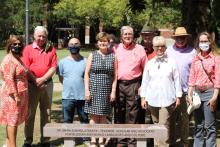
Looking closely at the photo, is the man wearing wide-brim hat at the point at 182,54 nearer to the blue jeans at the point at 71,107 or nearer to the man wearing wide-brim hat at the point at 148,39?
the man wearing wide-brim hat at the point at 148,39

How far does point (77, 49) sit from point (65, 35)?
62.3 m

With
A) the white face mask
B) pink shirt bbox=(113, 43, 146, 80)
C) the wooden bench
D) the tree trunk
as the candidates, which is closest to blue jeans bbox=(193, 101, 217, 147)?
the white face mask

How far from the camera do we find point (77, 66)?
28.3 feet

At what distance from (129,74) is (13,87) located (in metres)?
1.84

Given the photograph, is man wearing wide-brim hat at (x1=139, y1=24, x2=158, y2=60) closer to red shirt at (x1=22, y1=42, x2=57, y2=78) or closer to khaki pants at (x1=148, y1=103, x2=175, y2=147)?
khaki pants at (x1=148, y1=103, x2=175, y2=147)

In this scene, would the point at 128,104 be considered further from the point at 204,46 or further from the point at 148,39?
the point at 204,46

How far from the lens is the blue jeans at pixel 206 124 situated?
25.2 ft

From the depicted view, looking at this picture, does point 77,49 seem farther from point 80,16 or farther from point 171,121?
point 80,16

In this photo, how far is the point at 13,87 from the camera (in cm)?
770

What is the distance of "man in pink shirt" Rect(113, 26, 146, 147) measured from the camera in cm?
816

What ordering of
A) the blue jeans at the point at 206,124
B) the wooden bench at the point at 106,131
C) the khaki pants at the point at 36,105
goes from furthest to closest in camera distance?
the khaki pants at the point at 36,105 < the blue jeans at the point at 206,124 < the wooden bench at the point at 106,131

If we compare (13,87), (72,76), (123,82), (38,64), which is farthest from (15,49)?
(123,82)

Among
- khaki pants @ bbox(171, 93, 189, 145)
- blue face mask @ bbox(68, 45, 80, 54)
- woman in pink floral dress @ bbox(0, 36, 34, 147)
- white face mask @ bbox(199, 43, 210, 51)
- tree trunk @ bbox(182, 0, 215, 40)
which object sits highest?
tree trunk @ bbox(182, 0, 215, 40)

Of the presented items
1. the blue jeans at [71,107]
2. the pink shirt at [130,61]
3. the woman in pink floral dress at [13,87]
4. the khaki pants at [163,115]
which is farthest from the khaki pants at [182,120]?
the woman in pink floral dress at [13,87]
